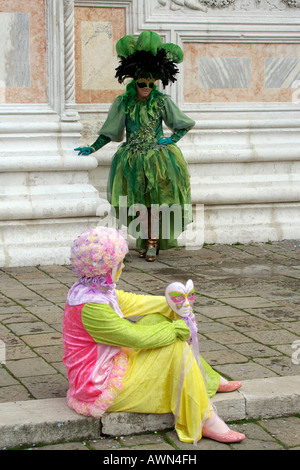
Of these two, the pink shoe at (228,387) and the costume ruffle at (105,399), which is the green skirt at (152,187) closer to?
the pink shoe at (228,387)

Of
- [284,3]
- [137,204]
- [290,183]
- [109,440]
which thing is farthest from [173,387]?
[284,3]

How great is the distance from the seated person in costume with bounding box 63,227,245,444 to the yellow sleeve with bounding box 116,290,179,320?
0.42 feet

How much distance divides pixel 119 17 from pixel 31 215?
2.27 meters

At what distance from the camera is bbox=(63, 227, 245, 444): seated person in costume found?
385 centimetres

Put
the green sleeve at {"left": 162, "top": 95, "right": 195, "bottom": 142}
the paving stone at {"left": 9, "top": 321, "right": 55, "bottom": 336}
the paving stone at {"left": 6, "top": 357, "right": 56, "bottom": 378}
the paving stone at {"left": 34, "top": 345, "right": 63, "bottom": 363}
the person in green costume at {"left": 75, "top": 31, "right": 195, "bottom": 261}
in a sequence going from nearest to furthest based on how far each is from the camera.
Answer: the paving stone at {"left": 6, "top": 357, "right": 56, "bottom": 378} < the paving stone at {"left": 34, "top": 345, "right": 63, "bottom": 363} < the paving stone at {"left": 9, "top": 321, "right": 55, "bottom": 336} < the person in green costume at {"left": 75, "top": 31, "right": 195, "bottom": 261} < the green sleeve at {"left": 162, "top": 95, "right": 195, "bottom": 142}

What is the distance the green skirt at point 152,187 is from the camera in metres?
7.38

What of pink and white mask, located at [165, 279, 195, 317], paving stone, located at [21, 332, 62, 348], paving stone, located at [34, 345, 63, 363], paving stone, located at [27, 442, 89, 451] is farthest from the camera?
paving stone, located at [21, 332, 62, 348]

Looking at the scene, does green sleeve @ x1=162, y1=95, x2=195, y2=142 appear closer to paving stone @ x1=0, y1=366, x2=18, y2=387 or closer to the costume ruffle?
paving stone @ x1=0, y1=366, x2=18, y2=387

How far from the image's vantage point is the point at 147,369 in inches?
155

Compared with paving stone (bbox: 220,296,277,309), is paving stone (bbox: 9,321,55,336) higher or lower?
higher

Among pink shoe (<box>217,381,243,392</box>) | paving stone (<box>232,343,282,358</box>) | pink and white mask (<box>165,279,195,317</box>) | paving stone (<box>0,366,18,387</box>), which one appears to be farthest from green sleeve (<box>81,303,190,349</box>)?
paving stone (<box>232,343,282,358</box>)

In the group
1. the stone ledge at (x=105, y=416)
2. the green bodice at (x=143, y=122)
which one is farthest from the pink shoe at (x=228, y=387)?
the green bodice at (x=143, y=122)

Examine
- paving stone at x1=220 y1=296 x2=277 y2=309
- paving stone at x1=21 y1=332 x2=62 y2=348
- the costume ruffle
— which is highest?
the costume ruffle

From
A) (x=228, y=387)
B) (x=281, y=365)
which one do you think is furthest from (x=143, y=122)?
(x=228, y=387)
